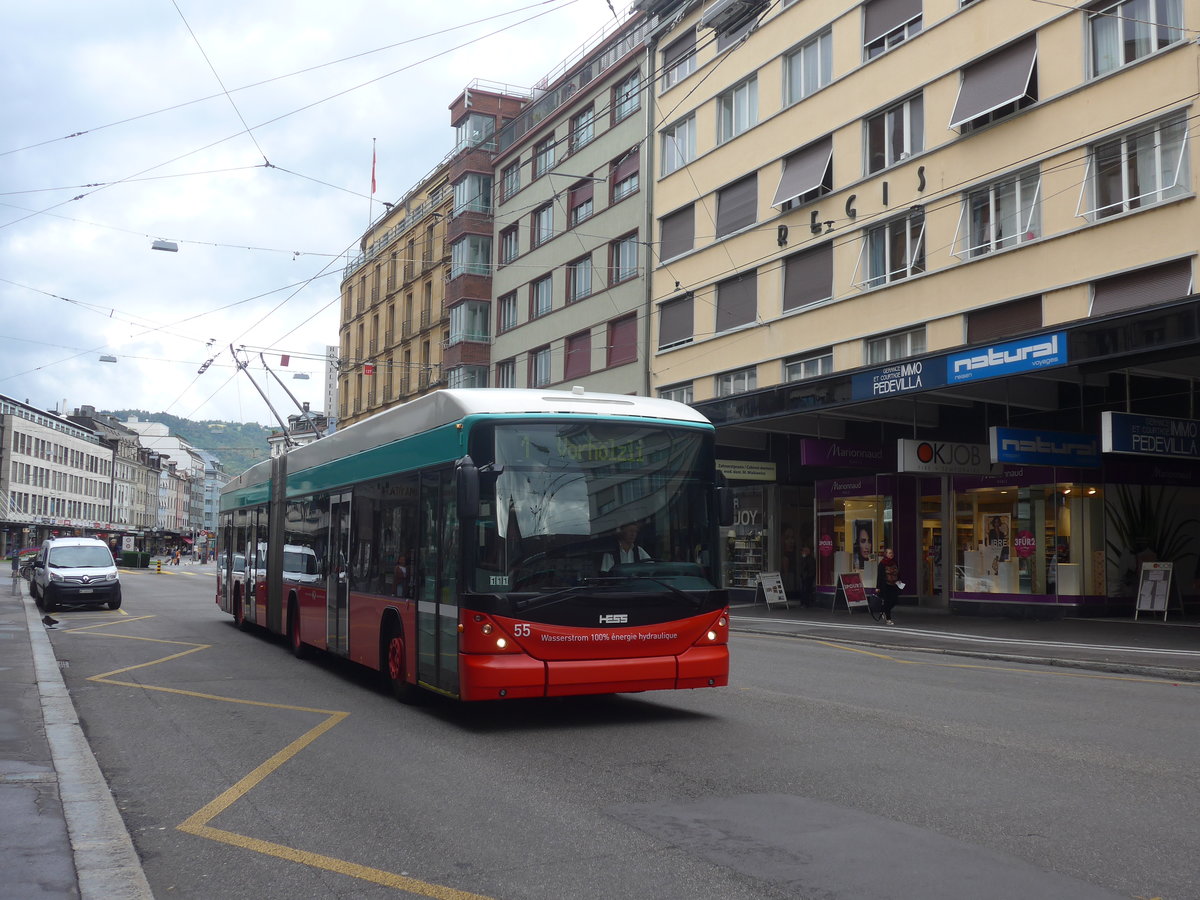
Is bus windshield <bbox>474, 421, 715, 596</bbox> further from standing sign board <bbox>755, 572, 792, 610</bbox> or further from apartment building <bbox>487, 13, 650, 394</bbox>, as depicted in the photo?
apartment building <bbox>487, 13, 650, 394</bbox>

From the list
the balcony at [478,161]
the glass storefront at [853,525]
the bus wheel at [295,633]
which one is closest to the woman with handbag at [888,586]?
the glass storefront at [853,525]

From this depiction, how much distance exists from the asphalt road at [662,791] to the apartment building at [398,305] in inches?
1640

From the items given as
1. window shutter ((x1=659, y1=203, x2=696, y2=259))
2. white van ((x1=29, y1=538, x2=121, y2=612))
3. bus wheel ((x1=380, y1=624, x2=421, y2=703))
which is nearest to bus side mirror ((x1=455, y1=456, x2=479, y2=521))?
bus wheel ((x1=380, y1=624, x2=421, y2=703))

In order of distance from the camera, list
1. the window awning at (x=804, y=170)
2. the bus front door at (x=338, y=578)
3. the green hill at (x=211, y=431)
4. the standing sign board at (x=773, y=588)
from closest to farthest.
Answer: the bus front door at (x=338, y=578) < the standing sign board at (x=773, y=588) < the window awning at (x=804, y=170) < the green hill at (x=211, y=431)

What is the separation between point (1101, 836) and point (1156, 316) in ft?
42.4

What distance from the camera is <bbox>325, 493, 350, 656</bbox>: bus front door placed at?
43.2ft

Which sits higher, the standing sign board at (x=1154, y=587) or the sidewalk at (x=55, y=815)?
the standing sign board at (x=1154, y=587)

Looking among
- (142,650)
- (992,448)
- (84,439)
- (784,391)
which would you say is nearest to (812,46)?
(784,391)

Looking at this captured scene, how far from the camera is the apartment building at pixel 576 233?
1535 inches

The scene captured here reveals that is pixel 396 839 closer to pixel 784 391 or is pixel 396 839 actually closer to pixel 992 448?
pixel 992 448

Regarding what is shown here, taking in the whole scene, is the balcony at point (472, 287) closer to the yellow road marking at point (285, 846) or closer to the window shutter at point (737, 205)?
the window shutter at point (737, 205)

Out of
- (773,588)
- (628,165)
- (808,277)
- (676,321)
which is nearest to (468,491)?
(773,588)

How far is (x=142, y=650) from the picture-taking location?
56.5ft

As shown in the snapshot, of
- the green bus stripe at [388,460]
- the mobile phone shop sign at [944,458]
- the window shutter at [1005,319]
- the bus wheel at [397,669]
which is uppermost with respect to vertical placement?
the window shutter at [1005,319]
